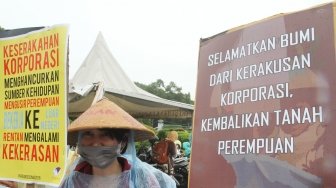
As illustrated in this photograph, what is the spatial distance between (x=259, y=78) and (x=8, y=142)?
4.60 feet

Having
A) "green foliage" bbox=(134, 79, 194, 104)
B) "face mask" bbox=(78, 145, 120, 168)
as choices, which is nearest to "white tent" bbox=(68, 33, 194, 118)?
"face mask" bbox=(78, 145, 120, 168)

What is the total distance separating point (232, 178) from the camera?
2.18m

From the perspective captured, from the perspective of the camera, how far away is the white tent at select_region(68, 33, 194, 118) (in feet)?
24.6

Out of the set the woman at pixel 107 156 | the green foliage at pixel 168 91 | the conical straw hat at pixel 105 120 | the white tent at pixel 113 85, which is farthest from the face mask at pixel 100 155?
the green foliage at pixel 168 91

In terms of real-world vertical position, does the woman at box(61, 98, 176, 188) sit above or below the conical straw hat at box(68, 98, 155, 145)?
below

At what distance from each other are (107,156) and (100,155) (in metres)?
0.03

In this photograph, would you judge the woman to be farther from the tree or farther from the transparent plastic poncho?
the tree

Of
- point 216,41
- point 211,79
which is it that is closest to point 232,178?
point 211,79

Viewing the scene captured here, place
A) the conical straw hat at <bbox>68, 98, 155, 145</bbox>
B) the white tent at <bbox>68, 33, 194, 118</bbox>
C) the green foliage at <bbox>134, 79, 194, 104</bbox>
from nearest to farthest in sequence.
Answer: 1. the conical straw hat at <bbox>68, 98, 155, 145</bbox>
2. the white tent at <bbox>68, 33, 194, 118</bbox>
3. the green foliage at <bbox>134, 79, 194, 104</bbox>

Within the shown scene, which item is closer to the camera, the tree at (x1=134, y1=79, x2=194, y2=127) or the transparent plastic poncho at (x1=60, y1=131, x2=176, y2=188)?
the transparent plastic poncho at (x1=60, y1=131, x2=176, y2=188)

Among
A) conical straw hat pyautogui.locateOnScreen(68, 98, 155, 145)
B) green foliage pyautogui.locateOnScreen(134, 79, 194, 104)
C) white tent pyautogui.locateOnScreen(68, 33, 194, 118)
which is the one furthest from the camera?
green foliage pyautogui.locateOnScreen(134, 79, 194, 104)

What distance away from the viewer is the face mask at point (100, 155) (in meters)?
2.14

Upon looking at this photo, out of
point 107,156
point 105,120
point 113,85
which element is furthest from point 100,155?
point 113,85

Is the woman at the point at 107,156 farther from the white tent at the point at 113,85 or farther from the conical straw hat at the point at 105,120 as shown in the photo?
the white tent at the point at 113,85
